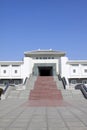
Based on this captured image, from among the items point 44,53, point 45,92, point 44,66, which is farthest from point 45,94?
point 44,53

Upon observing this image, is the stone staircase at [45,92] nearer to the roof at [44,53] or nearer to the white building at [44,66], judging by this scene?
the white building at [44,66]

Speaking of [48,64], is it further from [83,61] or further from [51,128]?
[51,128]

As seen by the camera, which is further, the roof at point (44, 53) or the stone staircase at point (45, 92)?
the roof at point (44, 53)

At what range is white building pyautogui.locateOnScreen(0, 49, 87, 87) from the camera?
1892 inches

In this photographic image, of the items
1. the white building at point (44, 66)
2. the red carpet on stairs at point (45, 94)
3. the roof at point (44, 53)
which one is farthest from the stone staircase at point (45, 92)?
the roof at point (44, 53)

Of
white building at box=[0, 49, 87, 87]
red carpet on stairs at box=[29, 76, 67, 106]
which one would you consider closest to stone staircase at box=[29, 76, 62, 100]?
red carpet on stairs at box=[29, 76, 67, 106]

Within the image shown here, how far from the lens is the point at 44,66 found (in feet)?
164

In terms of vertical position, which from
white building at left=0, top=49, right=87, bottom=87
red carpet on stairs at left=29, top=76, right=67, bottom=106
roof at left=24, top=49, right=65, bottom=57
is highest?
roof at left=24, top=49, right=65, bottom=57

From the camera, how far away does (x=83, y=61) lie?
48.2 meters

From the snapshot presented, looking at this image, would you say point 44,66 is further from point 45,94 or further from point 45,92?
point 45,94

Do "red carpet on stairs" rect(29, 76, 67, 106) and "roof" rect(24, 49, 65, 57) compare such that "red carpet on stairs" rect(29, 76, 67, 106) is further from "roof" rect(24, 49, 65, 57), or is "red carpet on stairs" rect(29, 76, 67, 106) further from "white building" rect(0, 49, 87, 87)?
"roof" rect(24, 49, 65, 57)

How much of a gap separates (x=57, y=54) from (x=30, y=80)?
983 centimetres

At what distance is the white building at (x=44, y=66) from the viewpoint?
158 ft

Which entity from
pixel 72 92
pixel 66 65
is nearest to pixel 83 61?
pixel 66 65
